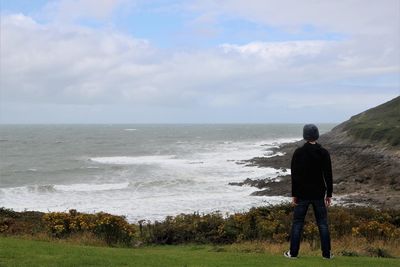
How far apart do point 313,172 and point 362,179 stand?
99.3ft

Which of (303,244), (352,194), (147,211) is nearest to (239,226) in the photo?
(303,244)

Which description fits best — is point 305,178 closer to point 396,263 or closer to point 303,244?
point 396,263

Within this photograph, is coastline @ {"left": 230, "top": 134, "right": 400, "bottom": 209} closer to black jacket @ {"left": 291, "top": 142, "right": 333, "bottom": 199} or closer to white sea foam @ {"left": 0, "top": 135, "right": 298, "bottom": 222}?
white sea foam @ {"left": 0, "top": 135, "right": 298, "bottom": 222}

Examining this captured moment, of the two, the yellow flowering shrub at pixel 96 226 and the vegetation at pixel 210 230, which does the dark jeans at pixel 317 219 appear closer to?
the vegetation at pixel 210 230

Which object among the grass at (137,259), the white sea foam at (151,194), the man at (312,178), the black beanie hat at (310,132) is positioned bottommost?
the white sea foam at (151,194)

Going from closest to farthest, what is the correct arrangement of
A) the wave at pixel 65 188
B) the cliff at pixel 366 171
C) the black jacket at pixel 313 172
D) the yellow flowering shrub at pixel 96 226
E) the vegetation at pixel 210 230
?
the black jacket at pixel 313 172
the vegetation at pixel 210 230
the yellow flowering shrub at pixel 96 226
the cliff at pixel 366 171
the wave at pixel 65 188

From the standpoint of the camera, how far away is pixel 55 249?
927cm

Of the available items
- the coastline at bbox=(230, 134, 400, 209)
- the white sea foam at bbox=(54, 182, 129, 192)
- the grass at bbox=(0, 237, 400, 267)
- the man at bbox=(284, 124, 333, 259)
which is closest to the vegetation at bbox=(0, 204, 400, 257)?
the grass at bbox=(0, 237, 400, 267)

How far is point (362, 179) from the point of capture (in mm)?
36594

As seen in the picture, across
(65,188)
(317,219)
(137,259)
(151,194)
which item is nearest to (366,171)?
(151,194)

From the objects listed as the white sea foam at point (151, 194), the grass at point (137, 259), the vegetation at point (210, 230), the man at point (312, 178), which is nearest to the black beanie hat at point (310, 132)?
the man at point (312, 178)

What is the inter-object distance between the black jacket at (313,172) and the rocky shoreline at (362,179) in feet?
64.0

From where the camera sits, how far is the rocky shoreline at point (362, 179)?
97.3 feet

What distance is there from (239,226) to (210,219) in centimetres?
108
